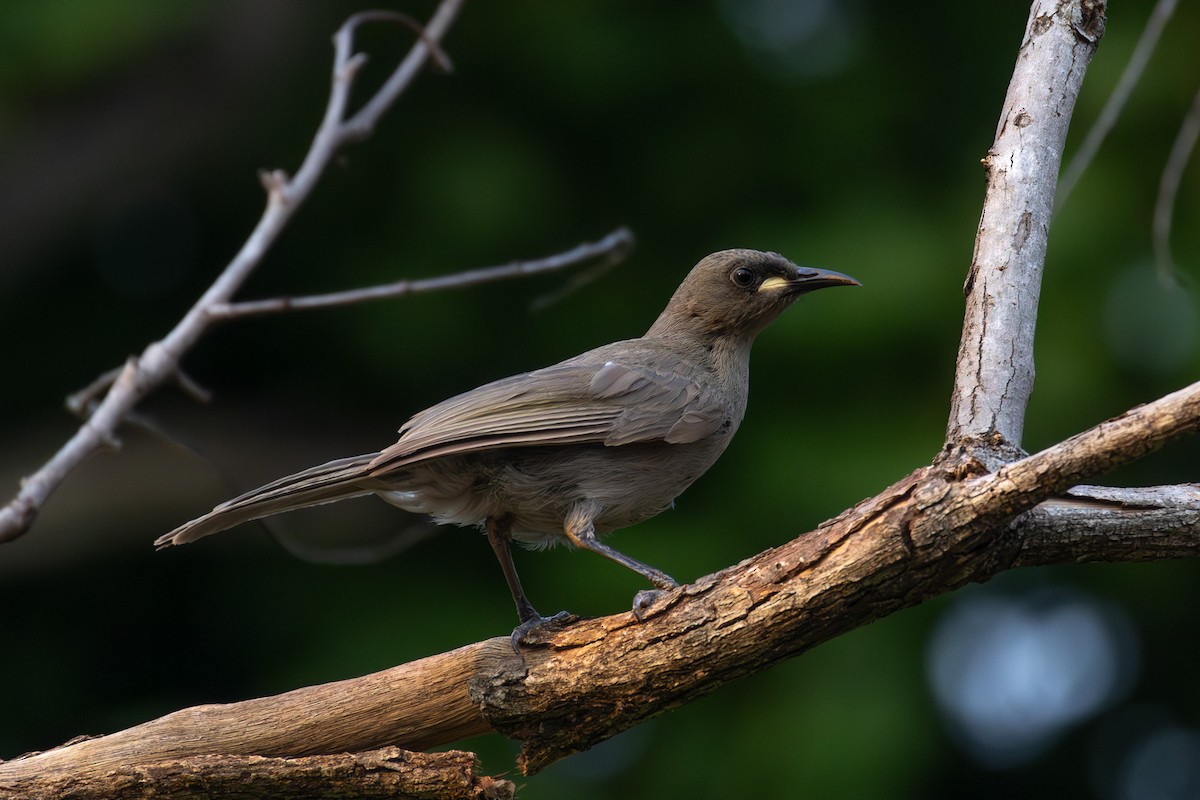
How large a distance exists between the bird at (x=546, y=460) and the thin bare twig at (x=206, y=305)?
38cm

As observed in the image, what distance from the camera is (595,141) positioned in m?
7.50

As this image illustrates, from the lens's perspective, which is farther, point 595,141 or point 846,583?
point 595,141

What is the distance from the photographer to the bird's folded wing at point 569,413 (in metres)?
4.07

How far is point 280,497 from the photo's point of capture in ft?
13.0

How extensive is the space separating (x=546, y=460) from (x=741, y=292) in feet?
3.98

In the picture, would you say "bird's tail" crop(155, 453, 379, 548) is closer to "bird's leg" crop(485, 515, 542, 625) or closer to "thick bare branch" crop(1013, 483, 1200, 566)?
"bird's leg" crop(485, 515, 542, 625)

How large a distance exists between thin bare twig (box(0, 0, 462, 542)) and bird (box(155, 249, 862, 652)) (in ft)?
1.26

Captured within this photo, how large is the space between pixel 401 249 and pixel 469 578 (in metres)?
1.91

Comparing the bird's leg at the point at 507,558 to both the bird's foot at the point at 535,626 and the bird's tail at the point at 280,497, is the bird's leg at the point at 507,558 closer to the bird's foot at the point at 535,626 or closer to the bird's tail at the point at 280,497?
the bird's foot at the point at 535,626

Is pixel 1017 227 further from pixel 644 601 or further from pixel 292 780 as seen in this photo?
pixel 292 780

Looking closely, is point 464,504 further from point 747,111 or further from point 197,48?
point 197,48

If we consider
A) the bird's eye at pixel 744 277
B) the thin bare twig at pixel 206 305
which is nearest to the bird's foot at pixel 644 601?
the thin bare twig at pixel 206 305

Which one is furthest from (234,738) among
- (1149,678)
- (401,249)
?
(1149,678)

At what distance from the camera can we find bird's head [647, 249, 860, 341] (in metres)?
4.97
